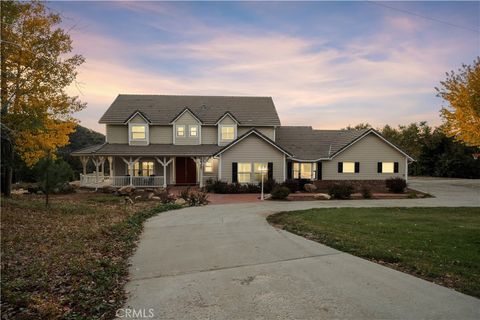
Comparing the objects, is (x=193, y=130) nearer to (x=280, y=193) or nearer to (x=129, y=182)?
(x=129, y=182)

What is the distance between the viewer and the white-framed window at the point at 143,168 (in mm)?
28344

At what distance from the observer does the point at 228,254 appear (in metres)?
7.77

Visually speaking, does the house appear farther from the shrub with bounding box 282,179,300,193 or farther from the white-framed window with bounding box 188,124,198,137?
the shrub with bounding box 282,179,300,193

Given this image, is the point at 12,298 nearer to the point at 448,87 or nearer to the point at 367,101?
the point at 448,87

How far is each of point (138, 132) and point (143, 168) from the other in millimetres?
3447

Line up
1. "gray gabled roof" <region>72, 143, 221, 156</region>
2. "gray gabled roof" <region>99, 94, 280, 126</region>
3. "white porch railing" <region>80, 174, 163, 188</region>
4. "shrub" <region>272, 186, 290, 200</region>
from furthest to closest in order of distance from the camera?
"gray gabled roof" <region>99, 94, 280, 126</region> → "white porch railing" <region>80, 174, 163, 188</region> → "gray gabled roof" <region>72, 143, 221, 156</region> → "shrub" <region>272, 186, 290, 200</region>

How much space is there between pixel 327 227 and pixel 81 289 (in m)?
8.39

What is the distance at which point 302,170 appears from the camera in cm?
2884

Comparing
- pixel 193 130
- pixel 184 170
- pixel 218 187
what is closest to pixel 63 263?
pixel 218 187

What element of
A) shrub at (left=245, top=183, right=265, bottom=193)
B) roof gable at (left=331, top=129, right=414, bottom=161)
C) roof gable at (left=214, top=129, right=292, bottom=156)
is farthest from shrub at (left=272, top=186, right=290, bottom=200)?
roof gable at (left=331, top=129, right=414, bottom=161)

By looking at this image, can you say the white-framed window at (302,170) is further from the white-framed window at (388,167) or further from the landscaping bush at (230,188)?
the white-framed window at (388,167)

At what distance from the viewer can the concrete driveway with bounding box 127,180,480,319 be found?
14.9ft

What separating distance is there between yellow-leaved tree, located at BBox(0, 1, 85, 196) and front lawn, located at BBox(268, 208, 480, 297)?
12.1 meters

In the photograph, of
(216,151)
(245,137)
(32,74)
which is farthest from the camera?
(216,151)
